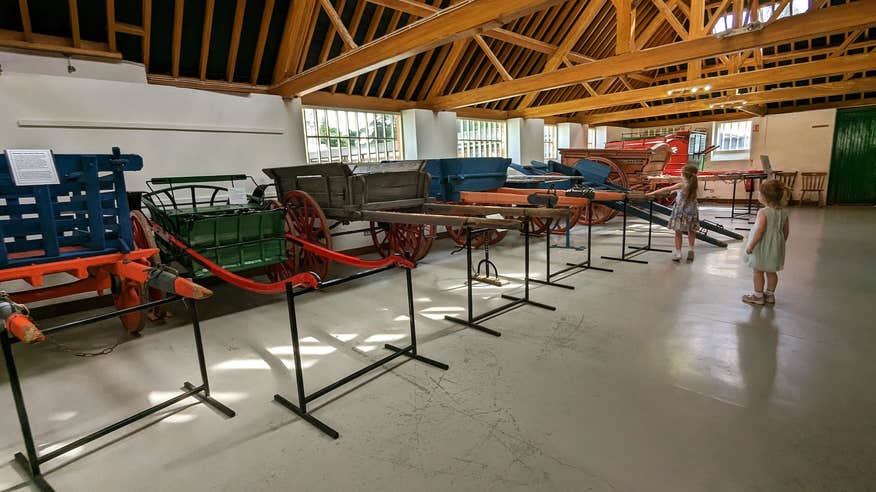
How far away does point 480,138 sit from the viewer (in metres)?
→ 11.0

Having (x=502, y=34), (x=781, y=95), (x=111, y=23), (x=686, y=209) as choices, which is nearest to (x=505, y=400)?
(x=686, y=209)

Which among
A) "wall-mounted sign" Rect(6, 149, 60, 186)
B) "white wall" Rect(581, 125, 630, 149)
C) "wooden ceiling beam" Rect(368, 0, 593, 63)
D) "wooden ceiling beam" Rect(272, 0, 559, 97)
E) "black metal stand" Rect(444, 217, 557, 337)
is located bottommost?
"black metal stand" Rect(444, 217, 557, 337)

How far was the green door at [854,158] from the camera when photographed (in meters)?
11.8

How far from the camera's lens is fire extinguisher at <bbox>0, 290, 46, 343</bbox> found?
162cm

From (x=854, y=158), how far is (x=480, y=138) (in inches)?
437

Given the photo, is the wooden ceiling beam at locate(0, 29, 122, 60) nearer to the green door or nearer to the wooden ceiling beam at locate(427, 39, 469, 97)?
the wooden ceiling beam at locate(427, 39, 469, 97)

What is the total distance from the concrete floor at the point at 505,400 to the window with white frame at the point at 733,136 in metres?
12.0

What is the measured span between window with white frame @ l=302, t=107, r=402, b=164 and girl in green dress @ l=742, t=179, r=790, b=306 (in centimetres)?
638

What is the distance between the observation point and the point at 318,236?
5219 millimetres

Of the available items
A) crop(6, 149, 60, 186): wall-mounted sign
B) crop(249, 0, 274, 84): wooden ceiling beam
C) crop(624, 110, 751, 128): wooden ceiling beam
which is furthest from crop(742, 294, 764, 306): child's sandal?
crop(624, 110, 751, 128): wooden ceiling beam

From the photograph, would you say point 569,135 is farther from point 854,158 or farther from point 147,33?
point 147,33

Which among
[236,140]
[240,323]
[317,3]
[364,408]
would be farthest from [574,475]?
[317,3]

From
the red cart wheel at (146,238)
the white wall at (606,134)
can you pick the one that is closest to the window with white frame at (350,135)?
the red cart wheel at (146,238)

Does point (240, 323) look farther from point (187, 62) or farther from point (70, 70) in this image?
point (187, 62)
